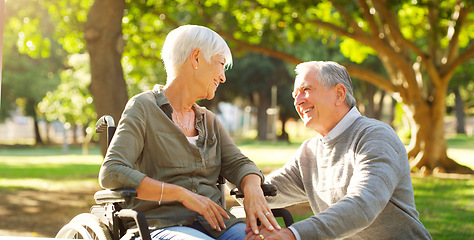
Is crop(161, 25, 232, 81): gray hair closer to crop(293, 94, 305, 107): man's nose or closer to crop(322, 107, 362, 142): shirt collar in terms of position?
crop(293, 94, 305, 107): man's nose

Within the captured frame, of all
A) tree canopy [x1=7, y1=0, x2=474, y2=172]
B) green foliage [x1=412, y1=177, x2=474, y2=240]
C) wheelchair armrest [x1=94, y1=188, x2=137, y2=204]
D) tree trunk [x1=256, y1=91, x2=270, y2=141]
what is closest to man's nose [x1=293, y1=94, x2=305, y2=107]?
wheelchair armrest [x1=94, y1=188, x2=137, y2=204]

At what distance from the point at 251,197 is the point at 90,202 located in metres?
6.94

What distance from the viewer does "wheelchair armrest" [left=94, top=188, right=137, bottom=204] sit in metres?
2.13

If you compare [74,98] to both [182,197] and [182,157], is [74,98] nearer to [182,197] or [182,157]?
[182,157]

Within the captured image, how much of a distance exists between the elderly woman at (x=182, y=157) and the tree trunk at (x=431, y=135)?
1097cm

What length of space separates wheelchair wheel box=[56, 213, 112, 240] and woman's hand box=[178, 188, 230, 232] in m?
0.35

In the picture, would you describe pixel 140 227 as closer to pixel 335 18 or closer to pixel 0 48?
pixel 0 48

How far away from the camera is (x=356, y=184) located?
7.02 feet

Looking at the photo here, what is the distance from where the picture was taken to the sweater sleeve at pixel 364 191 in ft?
6.56

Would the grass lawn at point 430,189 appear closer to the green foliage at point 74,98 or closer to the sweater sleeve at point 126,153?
the sweater sleeve at point 126,153

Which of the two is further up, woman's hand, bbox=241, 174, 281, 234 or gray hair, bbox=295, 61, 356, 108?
gray hair, bbox=295, 61, 356, 108

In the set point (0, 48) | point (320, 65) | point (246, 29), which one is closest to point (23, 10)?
point (246, 29)

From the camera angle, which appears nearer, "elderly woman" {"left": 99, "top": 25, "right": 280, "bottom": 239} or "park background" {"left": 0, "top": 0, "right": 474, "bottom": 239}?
"elderly woman" {"left": 99, "top": 25, "right": 280, "bottom": 239}

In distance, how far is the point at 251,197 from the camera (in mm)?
2420
